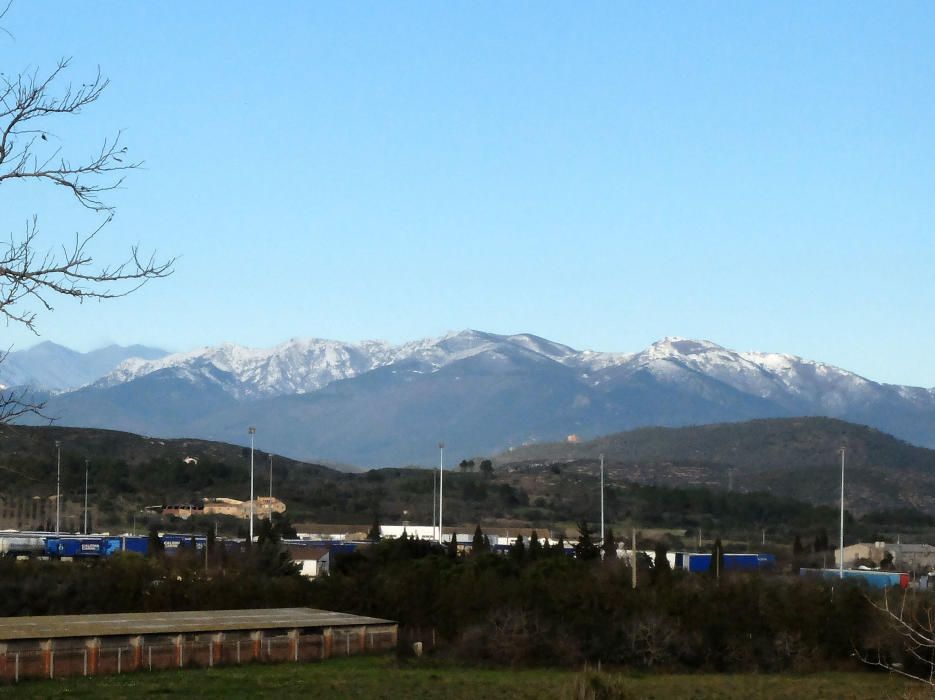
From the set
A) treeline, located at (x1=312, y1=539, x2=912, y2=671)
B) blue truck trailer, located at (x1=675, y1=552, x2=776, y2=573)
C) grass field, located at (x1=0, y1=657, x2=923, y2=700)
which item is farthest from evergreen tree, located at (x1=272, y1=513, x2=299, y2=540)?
grass field, located at (x1=0, y1=657, x2=923, y2=700)

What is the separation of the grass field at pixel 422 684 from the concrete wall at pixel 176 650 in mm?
936

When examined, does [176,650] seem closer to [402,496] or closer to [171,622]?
[171,622]

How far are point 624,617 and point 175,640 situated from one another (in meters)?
16.2

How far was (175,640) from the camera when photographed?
43000 millimetres

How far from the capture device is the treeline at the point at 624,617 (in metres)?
49.3

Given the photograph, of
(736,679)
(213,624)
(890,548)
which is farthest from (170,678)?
(890,548)

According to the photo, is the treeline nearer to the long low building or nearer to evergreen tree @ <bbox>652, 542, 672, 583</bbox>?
evergreen tree @ <bbox>652, 542, 672, 583</bbox>

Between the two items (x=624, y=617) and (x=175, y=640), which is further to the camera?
(x=624, y=617)

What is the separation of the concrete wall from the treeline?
13.2 ft

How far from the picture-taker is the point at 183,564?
203ft

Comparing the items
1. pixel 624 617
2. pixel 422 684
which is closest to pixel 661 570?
pixel 624 617

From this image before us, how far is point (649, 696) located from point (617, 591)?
15.5m

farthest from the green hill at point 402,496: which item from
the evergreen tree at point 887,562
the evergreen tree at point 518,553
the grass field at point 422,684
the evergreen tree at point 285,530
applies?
the grass field at point 422,684

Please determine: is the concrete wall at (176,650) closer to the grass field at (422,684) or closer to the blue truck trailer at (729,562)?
the grass field at (422,684)
